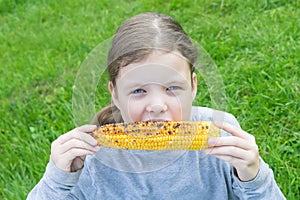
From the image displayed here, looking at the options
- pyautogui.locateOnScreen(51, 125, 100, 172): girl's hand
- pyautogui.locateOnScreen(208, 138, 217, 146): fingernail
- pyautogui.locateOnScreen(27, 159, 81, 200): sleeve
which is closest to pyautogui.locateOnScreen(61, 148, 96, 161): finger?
pyautogui.locateOnScreen(51, 125, 100, 172): girl's hand

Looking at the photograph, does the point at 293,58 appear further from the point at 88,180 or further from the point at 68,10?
the point at 68,10

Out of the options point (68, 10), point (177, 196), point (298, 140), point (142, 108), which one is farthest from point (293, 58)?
point (68, 10)

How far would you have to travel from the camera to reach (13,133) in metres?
→ 3.28

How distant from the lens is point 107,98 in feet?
5.73

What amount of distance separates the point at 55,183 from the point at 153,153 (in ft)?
1.16

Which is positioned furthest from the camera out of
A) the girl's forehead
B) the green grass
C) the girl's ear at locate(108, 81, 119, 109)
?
the green grass

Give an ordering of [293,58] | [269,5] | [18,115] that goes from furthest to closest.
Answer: [269,5] → [18,115] → [293,58]

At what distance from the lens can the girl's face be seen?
1.52m

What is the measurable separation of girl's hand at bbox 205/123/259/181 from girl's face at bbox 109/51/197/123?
0.14 m

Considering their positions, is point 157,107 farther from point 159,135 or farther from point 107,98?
point 107,98

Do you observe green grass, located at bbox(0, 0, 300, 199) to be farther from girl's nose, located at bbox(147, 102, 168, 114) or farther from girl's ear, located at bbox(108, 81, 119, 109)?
girl's nose, located at bbox(147, 102, 168, 114)

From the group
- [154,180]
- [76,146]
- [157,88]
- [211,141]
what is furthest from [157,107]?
[154,180]

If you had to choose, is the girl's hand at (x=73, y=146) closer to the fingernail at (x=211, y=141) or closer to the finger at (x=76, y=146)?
the finger at (x=76, y=146)

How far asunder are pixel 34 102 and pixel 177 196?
1882mm
